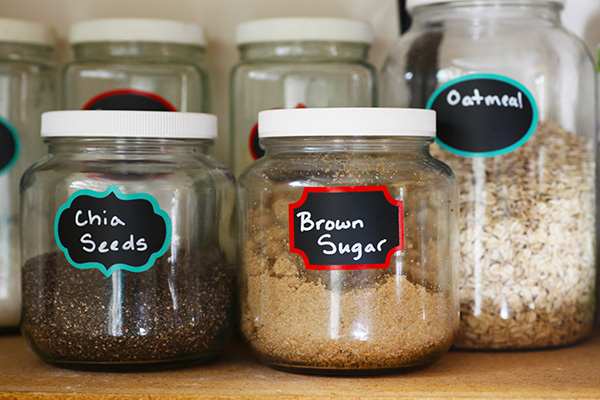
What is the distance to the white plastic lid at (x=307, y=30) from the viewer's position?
1.02m

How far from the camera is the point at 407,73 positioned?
0.95 metres

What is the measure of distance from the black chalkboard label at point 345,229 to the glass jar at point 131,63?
0.35 metres

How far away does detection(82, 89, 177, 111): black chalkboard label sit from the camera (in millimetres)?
996

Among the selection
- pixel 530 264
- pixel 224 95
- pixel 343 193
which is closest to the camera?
pixel 343 193

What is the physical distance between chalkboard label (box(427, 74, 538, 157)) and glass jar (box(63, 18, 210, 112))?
1.21 feet

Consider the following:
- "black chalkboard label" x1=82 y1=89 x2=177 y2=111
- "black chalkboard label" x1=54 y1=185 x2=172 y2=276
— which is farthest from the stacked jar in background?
"black chalkboard label" x1=82 y1=89 x2=177 y2=111

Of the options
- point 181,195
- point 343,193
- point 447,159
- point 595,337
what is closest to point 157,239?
point 181,195

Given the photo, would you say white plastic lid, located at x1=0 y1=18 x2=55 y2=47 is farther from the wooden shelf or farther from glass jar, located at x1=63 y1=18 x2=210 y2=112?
the wooden shelf

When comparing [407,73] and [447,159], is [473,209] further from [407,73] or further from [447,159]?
[407,73]

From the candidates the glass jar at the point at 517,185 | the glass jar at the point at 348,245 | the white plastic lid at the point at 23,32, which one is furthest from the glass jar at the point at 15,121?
the glass jar at the point at 517,185

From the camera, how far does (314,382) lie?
2.44 ft

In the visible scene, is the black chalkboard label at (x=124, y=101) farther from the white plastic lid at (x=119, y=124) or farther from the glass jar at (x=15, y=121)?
the white plastic lid at (x=119, y=124)

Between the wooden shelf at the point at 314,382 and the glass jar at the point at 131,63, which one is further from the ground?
the glass jar at the point at 131,63

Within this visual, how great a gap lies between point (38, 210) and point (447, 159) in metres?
0.46
